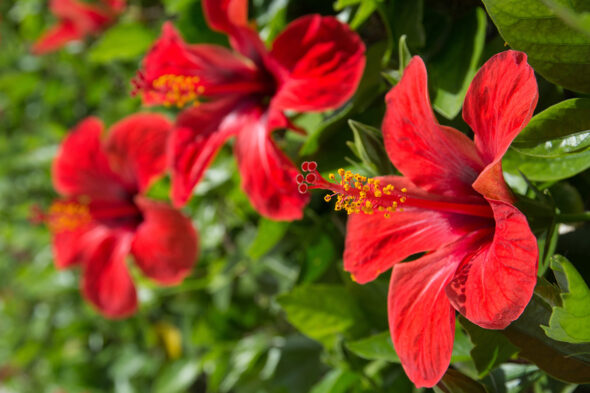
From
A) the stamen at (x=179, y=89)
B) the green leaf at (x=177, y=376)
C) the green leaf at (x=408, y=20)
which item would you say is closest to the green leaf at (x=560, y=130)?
the green leaf at (x=408, y=20)

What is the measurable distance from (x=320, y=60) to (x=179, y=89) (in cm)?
28

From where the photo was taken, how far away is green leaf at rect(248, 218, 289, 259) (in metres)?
0.94

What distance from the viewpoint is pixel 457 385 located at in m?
0.59

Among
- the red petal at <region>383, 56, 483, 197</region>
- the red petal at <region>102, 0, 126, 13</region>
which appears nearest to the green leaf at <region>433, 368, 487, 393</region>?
the red petal at <region>383, 56, 483, 197</region>

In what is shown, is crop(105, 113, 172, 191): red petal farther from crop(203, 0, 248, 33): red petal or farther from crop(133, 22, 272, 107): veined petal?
crop(203, 0, 248, 33): red petal

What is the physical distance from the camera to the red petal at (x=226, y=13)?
2.68 feet

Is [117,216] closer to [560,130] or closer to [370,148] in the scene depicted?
[370,148]

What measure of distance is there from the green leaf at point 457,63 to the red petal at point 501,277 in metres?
0.20

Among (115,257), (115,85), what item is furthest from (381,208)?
(115,85)

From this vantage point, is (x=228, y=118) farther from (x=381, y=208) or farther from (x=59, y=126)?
(x=59, y=126)

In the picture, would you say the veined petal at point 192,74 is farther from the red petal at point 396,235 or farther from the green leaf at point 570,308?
the green leaf at point 570,308

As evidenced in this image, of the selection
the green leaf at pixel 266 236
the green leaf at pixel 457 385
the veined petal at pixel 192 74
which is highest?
the veined petal at pixel 192 74

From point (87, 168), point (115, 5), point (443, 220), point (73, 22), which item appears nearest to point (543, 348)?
point (443, 220)

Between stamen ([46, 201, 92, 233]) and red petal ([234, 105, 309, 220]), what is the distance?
0.60 m
